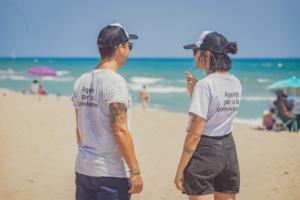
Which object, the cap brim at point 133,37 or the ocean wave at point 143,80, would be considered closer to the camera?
the cap brim at point 133,37

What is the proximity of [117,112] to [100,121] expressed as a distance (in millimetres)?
153

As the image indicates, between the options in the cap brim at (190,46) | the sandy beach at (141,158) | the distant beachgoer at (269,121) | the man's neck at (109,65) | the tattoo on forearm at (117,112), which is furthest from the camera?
the distant beachgoer at (269,121)

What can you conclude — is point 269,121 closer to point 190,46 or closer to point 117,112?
point 190,46

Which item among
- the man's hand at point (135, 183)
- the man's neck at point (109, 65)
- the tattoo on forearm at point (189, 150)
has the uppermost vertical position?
the man's neck at point (109, 65)

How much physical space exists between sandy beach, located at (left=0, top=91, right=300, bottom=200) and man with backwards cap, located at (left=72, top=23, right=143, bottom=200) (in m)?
2.82

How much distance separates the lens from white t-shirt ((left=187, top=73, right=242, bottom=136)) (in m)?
2.93

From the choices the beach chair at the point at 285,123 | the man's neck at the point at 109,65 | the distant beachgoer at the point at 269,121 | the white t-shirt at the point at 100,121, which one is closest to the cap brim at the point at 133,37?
the man's neck at the point at 109,65

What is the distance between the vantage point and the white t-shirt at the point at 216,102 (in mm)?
2927

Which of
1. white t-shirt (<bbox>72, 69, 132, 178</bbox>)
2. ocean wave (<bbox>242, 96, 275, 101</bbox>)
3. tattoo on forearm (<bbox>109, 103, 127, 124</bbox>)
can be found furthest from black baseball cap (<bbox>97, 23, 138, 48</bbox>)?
ocean wave (<bbox>242, 96, 275, 101</bbox>)

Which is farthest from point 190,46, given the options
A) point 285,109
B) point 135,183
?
point 285,109

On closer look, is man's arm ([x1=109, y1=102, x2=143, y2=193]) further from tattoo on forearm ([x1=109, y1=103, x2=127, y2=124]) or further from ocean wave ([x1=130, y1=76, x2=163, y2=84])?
ocean wave ([x1=130, y1=76, x2=163, y2=84])

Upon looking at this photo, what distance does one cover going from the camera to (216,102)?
2.96 metres

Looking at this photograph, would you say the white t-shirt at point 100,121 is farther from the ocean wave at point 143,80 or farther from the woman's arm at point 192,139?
the ocean wave at point 143,80

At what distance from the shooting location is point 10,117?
10273 millimetres
